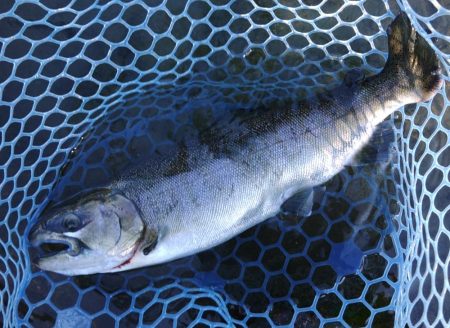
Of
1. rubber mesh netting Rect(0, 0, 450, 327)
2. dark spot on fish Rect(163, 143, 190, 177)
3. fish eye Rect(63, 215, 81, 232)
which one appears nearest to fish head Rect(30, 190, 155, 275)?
fish eye Rect(63, 215, 81, 232)

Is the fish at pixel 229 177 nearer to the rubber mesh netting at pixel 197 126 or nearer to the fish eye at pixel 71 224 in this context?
the fish eye at pixel 71 224

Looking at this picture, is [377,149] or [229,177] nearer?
[229,177]

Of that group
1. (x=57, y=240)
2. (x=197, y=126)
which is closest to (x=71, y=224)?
(x=57, y=240)

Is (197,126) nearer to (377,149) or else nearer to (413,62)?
(377,149)

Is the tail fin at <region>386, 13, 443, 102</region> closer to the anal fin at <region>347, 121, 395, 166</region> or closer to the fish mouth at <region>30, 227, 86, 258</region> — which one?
the anal fin at <region>347, 121, 395, 166</region>

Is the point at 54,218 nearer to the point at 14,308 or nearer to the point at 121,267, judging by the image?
the point at 121,267

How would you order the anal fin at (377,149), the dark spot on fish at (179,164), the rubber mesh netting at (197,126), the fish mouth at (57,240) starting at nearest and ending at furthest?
the fish mouth at (57,240), the dark spot on fish at (179,164), the anal fin at (377,149), the rubber mesh netting at (197,126)

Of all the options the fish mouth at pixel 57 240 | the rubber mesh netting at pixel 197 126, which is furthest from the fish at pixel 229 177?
the rubber mesh netting at pixel 197 126
